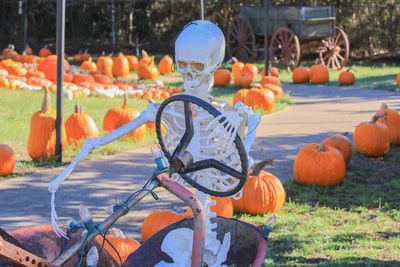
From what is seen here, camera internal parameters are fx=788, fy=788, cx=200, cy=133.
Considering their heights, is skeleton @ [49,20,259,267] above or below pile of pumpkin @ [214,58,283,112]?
above

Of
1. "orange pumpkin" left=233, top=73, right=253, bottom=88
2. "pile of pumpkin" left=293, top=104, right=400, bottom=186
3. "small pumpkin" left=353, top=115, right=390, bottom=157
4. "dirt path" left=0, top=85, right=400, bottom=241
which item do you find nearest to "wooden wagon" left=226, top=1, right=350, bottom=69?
"orange pumpkin" left=233, top=73, right=253, bottom=88

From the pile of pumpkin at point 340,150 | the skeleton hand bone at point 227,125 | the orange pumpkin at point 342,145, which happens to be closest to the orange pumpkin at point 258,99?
the pile of pumpkin at point 340,150

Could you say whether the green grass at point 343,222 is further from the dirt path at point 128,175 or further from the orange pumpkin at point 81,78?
the orange pumpkin at point 81,78

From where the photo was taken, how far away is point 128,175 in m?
7.06

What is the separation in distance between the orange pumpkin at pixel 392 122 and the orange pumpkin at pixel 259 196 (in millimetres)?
2967

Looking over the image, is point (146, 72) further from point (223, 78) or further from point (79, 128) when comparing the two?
point (79, 128)

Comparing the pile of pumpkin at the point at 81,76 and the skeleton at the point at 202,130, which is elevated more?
the skeleton at the point at 202,130

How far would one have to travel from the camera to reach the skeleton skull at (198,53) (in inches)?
124

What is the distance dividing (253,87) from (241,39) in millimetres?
9103

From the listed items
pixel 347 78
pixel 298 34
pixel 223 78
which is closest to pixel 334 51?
pixel 298 34

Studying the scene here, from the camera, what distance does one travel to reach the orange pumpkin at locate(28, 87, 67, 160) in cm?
746

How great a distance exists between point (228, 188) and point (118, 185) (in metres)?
3.65

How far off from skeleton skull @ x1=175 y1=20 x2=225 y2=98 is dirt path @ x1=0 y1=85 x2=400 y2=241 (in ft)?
7.11

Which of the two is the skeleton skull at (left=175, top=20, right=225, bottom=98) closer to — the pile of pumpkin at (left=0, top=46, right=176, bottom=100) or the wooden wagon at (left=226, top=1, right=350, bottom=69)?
the pile of pumpkin at (left=0, top=46, right=176, bottom=100)
